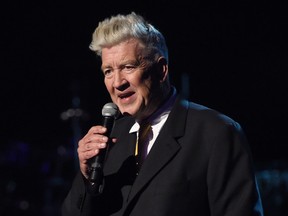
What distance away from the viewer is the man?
4.81 ft

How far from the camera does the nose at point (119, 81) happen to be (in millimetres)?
1667

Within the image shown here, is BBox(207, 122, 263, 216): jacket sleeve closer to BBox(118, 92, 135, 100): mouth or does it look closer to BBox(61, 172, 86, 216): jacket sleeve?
BBox(118, 92, 135, 100): mouth

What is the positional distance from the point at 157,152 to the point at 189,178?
16 cm

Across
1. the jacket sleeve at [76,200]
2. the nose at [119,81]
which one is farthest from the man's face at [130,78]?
the jacket sleeve at [76,200]

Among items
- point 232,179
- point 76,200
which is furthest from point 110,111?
point 232,179

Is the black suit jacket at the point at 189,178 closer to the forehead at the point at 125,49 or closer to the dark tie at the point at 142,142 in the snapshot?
the dark tie at the point at 142,142

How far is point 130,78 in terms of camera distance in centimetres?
168

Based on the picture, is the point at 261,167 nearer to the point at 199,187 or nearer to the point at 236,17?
the point at 236,17

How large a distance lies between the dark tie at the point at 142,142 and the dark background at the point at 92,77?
4108 millimetres

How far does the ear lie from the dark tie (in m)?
0.20

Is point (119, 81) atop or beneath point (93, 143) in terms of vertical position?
atop

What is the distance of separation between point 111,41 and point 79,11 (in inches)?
173

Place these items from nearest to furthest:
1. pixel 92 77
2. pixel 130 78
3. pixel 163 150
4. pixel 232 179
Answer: pixel 232 179 < pixel 163 150 < pixel 130 78 < pixel 92 77

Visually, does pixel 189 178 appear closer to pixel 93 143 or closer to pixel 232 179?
pixel 232 179
